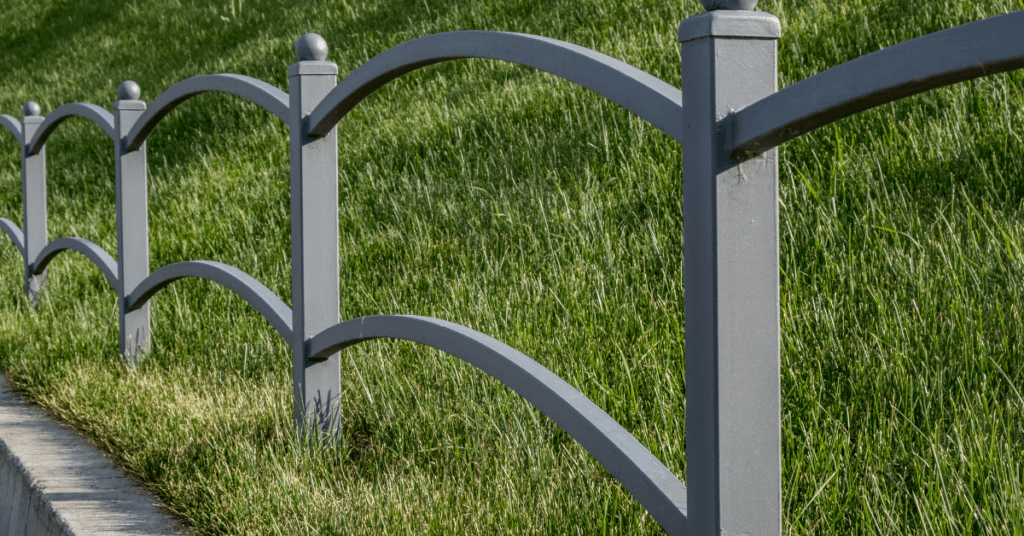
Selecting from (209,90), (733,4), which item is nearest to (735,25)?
(733,4)

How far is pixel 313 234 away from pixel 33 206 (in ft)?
10.8

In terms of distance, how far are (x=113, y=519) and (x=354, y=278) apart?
1.82 meters

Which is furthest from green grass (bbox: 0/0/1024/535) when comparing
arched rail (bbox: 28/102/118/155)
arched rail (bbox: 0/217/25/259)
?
arched rail (bbox: 28/102/118/155)

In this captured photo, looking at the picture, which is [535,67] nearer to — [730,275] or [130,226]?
[730,275]

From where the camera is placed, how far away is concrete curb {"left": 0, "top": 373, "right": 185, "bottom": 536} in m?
2.41

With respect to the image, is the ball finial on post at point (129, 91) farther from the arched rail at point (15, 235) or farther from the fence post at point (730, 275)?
the fence post at point (730, 275)

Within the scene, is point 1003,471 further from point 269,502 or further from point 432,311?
point 432,311

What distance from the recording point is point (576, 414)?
1638 mm

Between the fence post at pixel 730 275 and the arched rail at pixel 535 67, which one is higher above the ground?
the arched rail at pixel 535 67

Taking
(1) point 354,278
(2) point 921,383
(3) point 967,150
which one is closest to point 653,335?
(2) point 921,383

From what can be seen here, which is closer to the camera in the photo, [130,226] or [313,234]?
[313,234]

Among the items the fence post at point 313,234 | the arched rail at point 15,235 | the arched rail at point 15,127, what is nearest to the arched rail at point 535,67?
the fence post at point 313,234

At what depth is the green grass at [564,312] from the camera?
2111mm

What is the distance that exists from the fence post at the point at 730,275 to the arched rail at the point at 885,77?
5cm
